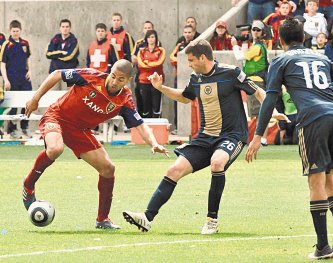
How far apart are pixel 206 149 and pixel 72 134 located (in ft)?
4.55

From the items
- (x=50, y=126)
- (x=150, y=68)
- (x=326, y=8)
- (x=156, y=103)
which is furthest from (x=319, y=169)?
(x=156, y=103)

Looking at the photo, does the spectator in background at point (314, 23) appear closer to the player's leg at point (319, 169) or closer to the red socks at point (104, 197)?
the red socks at point (104, 197)

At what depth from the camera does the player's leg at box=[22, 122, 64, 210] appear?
1215 centimetres

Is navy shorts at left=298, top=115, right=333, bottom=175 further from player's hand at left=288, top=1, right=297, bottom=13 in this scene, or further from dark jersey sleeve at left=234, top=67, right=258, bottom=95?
player's hand at left=288, top=1, right=297, bottom=13

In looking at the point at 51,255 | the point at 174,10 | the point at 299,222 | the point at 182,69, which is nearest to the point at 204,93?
the point at 299,222

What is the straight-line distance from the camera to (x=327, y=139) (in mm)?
9914

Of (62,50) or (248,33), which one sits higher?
(248,33)

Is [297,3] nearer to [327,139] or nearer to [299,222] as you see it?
[299,222]

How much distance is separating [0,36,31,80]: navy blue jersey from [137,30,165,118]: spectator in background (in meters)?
2.48

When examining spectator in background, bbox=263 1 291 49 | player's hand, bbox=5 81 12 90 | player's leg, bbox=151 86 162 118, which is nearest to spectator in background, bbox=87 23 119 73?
player's leg, bbox=151 86 162 118

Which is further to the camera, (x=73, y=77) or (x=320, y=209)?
(x=73, y=77)

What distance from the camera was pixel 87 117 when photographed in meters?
12.4

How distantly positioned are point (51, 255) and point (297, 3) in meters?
16.6

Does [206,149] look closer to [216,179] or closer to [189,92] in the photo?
[216,179]
